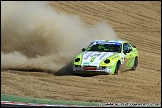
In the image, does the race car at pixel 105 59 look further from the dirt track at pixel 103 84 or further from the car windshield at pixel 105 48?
the dirt track at pixel 103 84

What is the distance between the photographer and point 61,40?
20156 millimetres

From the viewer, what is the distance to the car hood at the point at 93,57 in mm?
16188

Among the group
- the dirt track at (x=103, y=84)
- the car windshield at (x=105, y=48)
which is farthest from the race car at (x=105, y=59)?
the dirt track at (x=103, y=84)

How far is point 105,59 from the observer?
1634cm

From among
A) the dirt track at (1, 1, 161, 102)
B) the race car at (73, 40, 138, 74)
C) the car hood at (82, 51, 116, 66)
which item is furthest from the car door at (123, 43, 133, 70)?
the car hood at (82, 51, 116, 66)

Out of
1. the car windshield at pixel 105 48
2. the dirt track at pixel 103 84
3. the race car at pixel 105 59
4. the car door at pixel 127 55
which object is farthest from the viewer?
the car door at pixel 127 55

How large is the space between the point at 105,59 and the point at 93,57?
15.1 inches

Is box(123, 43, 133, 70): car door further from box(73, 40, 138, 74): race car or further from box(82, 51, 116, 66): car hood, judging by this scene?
box(82, 51, 116, 66): car hood

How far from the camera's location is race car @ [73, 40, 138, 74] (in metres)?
16.2

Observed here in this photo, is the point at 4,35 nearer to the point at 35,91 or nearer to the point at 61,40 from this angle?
the point at 61,40

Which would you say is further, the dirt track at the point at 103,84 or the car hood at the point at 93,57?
the car hood at the point at 93,57

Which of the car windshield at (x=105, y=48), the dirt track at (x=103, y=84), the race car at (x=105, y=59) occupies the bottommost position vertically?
the dirt track at (x=103, y=84)

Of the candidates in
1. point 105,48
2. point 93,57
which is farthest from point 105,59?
point 105,48

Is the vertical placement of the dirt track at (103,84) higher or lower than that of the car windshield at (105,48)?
lower
